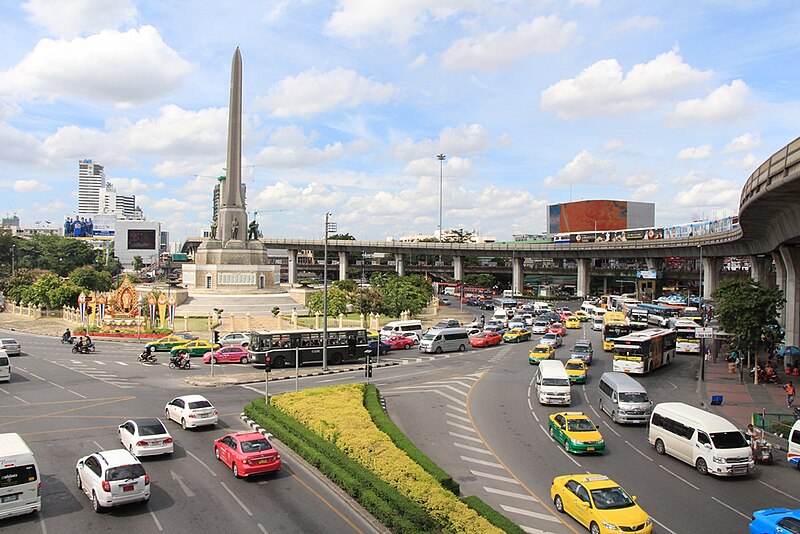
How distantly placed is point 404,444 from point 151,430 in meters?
8.48

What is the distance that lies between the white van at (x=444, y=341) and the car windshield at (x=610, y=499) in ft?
107

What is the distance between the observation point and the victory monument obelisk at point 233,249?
78.7 metres

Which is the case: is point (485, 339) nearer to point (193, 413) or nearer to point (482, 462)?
point (482, 462)

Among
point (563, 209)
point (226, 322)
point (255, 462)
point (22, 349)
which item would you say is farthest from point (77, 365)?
point (563, 209)

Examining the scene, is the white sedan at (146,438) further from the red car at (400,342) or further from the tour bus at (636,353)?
the red car at (400,342)

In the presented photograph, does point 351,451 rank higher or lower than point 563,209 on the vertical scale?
lower

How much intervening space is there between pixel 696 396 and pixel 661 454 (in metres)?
12.2

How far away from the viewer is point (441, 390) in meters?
33.6

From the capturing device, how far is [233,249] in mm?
80375

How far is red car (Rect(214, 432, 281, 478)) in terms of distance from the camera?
18.7 meters

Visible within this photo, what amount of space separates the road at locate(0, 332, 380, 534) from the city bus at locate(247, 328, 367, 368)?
6741mm

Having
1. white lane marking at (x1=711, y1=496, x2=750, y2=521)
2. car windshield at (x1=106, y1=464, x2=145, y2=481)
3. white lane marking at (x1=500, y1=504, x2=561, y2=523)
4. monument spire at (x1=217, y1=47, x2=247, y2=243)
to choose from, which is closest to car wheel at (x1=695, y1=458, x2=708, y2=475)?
white lane marking at (x1=711, y1=496, x2=750, y2=521)

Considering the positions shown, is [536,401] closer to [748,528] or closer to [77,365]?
[748,528]

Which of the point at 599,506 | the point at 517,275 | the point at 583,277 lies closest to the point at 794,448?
the point at 599,506
